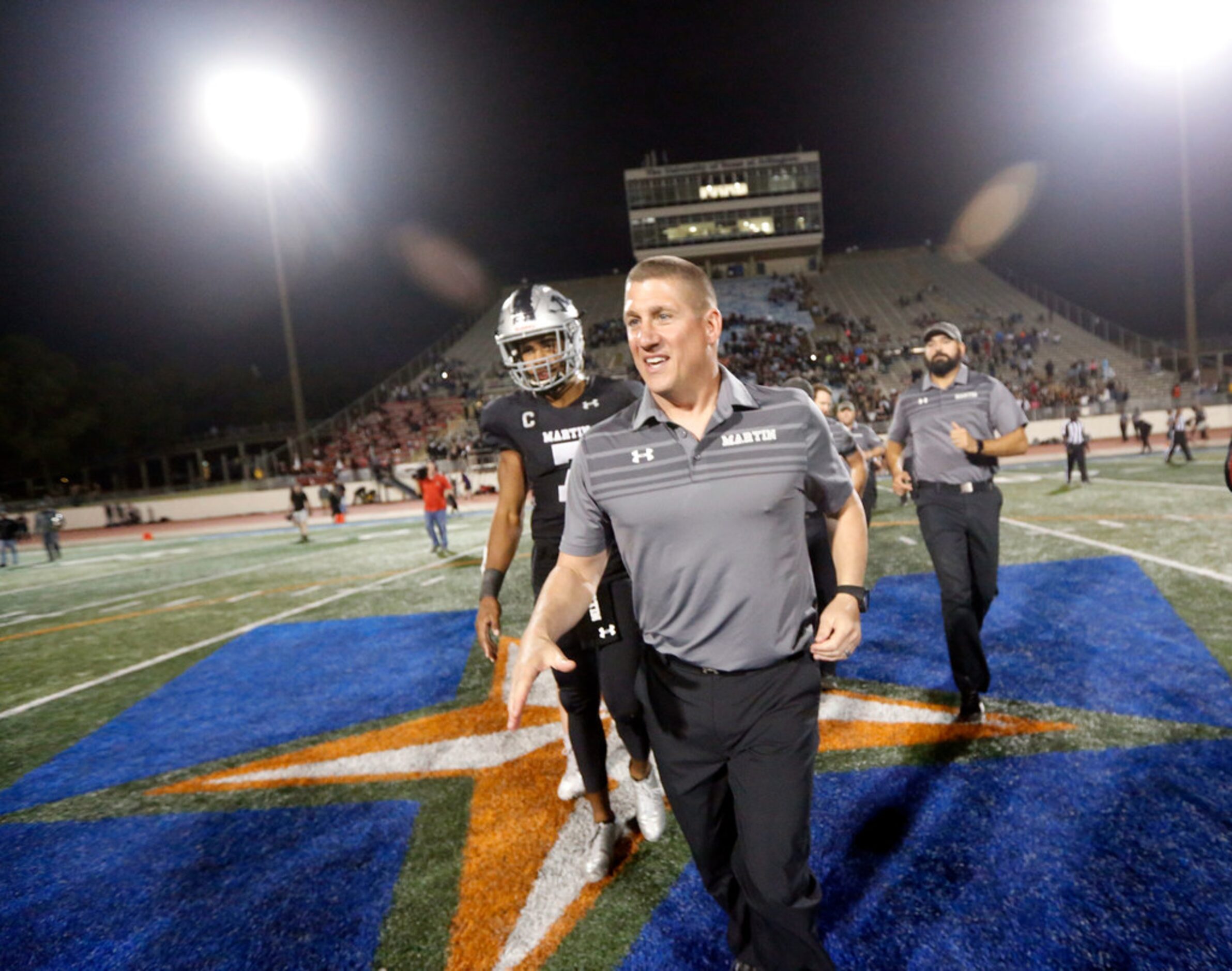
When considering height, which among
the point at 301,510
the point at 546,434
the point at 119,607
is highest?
the point at 546,434

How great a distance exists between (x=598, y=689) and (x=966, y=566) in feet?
7.97

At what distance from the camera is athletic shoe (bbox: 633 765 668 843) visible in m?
3.18

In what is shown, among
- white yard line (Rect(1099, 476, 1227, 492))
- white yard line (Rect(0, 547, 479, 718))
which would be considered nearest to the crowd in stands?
white yard line (Rect(1099, 476, 1227, 492))

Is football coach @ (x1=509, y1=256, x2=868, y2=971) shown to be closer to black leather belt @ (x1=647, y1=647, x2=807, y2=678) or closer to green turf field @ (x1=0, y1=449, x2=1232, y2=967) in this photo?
black leather belt @ (x1=647, y1=647, x2=807, y2=678)

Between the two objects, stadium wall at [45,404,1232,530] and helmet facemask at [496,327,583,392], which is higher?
helmet facemask at [496,327,583,392]

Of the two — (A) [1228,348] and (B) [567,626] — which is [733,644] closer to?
(B) [567,626]

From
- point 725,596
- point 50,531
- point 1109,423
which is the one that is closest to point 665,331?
point 725,596

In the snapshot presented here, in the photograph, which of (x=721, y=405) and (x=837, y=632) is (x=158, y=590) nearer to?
(x=721, y=405)

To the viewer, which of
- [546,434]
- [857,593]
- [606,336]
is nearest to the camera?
[857,593]

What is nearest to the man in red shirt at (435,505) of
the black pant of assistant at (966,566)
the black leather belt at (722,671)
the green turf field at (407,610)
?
the green turf field at (407,610)

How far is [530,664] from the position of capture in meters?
1.88

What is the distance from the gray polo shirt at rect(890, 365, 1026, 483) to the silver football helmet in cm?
245

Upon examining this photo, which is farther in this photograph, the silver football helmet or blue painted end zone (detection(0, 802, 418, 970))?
the silver football helmet

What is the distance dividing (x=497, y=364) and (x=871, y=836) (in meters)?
47.1
